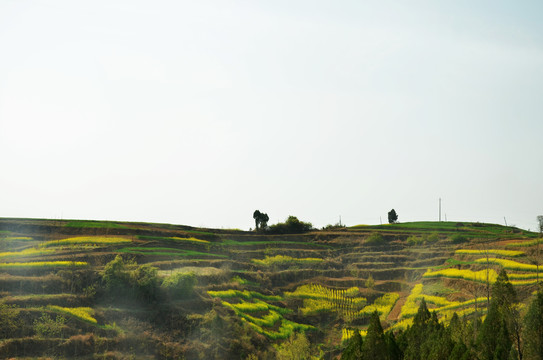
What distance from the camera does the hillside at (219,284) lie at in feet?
168

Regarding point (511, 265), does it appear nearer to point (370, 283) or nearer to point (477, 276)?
point (477, 276)

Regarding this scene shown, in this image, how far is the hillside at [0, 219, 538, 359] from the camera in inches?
2016

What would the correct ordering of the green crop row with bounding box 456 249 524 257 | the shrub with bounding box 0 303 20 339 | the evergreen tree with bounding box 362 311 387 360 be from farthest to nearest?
1. the green crop row with bounding box 456 249 524 257
2. the shrub with bounding box 0 303 20 339
3. the evergreen tree with bounding box 362 311 387 360

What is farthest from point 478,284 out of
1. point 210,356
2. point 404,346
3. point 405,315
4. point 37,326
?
point 37,326

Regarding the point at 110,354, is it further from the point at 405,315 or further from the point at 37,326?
the point at 405,315

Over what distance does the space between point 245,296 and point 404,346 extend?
27475 millimetres

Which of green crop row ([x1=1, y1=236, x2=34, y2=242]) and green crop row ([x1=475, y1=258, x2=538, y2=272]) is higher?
green crop row ([x1=1, y1=236, x2=34, y2=242])

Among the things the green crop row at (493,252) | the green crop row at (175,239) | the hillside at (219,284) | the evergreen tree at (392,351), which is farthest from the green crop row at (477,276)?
the green crop row at (175,239)

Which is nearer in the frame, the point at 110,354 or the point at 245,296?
the point at 110,354

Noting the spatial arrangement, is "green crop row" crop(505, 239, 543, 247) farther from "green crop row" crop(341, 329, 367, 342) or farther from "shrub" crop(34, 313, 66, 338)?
"shrub" crop(34, 313, 66, 338)

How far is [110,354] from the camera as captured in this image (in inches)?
1898

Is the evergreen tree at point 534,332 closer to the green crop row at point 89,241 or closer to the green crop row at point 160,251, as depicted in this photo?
the green crop row at point 160,251

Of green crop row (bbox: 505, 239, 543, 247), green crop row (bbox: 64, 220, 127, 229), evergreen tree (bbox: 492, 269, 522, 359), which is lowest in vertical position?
evergreen tree (bbox: 492, 269, 522, 359)

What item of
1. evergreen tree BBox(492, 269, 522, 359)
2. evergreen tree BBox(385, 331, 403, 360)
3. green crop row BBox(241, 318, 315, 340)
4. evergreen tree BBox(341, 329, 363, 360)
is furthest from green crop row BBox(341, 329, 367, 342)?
evergreen tree BBox(341, 329, 363, 360)
